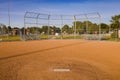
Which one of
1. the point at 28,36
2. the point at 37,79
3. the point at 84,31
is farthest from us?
the point at 84,31

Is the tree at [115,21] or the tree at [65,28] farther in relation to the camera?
the tree at [115,21]

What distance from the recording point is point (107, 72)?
840 cm

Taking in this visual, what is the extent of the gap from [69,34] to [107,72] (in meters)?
37.5

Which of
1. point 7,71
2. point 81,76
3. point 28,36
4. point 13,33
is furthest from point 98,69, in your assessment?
point 13,33

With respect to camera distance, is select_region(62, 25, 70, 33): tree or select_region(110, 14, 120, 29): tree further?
select_region(110, 14, 120, 29): tree

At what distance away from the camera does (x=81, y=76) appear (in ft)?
25.0

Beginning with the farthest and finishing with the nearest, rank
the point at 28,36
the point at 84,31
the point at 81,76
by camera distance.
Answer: the point at 84,31
the point at 28,36
the point at 81,76

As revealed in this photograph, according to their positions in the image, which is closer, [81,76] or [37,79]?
[37,79]

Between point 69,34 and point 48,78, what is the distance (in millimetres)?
38674

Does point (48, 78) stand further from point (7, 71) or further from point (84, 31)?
point (84, 31)

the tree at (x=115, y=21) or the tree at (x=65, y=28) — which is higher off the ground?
the tree at (x=115, y=21)

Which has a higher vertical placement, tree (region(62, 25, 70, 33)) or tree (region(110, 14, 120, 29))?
tree (region(110, 14, 120, 29))

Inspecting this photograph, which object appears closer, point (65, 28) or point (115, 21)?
point (65, 28)

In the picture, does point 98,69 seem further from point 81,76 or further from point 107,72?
point 81,76
